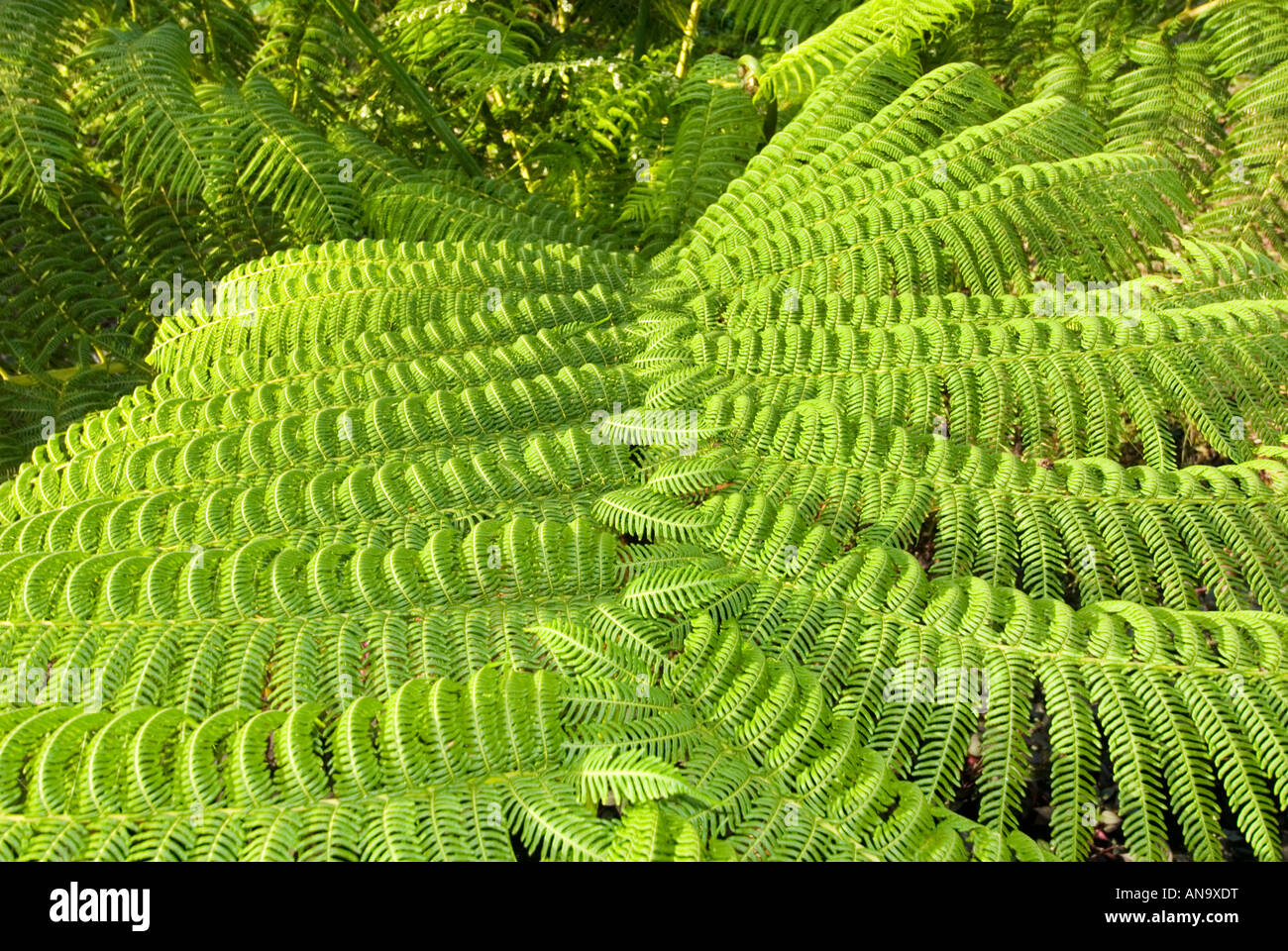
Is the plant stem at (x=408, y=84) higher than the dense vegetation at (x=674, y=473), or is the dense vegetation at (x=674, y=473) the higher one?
the plant stem at (x=408, y=84)

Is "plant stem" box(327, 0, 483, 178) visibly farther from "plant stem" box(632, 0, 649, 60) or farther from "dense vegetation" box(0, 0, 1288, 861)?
"plant stem" box(632, 0, 649, 60)

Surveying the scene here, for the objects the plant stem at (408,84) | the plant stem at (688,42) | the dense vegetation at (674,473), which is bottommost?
the dense vegetation at (674,473)

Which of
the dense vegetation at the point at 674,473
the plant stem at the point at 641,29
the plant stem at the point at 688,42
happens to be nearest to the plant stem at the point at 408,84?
the dense vegetation at the point at 674,473

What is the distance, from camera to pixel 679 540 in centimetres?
210

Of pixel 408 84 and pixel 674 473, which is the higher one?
pixel 408 84

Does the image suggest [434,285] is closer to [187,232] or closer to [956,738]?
[187,232]

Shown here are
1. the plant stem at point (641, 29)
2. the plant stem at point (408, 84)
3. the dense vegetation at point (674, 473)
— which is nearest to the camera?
the dense vegetation at point (674, 473)

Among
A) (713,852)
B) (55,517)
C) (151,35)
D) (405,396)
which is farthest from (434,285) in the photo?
(713,852)

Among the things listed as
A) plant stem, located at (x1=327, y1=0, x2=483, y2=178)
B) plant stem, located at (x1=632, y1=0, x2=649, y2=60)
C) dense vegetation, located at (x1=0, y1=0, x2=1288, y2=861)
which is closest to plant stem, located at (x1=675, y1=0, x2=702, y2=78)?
plant stem, located at (x1=632, y1=0, x2=649, y2=60)

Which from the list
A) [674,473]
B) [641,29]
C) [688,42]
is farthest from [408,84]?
[674,473]

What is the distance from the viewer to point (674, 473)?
2.18 meters

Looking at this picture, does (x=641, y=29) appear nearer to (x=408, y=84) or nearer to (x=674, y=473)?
(x=408, y=84)

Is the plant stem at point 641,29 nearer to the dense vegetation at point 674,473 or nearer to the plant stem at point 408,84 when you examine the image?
the dense vegetation at point 674,473

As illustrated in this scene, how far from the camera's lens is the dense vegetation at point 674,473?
1.62 meters
